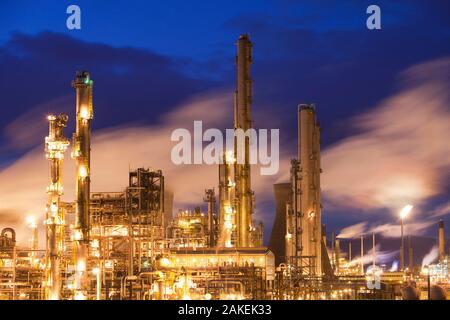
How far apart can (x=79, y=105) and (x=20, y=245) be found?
18718 mm

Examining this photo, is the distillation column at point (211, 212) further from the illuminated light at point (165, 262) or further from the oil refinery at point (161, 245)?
the illuminated light at point (165, 262)

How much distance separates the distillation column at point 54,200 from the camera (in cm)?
5500

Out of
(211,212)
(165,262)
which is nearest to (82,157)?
(165,262)

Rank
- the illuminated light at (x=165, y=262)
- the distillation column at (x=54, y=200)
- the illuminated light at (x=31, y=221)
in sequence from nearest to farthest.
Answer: the distillation column at (x=54, y=200) → the illuminated light at (x=165, y=262) → the illuminated light at (x=31, y=221)

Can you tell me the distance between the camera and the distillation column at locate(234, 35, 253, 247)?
6700 centimetres

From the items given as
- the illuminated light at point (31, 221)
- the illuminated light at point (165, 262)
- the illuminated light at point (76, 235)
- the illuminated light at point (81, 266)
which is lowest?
the illuminated light at point (81, 266)

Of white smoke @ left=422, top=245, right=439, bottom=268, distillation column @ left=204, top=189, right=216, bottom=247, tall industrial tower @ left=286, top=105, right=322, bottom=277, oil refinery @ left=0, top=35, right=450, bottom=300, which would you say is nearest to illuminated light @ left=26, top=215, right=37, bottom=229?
oil refinery @ left=0, top=35, right=450, bottom=300

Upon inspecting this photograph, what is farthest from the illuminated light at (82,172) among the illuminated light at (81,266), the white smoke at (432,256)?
the white smoke at (432,256)

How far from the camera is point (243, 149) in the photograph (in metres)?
68.3

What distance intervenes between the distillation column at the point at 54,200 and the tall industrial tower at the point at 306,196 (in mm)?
21139

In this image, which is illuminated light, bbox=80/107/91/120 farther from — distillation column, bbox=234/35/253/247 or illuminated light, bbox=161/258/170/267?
distillation column, bbox=234/35/253/247
